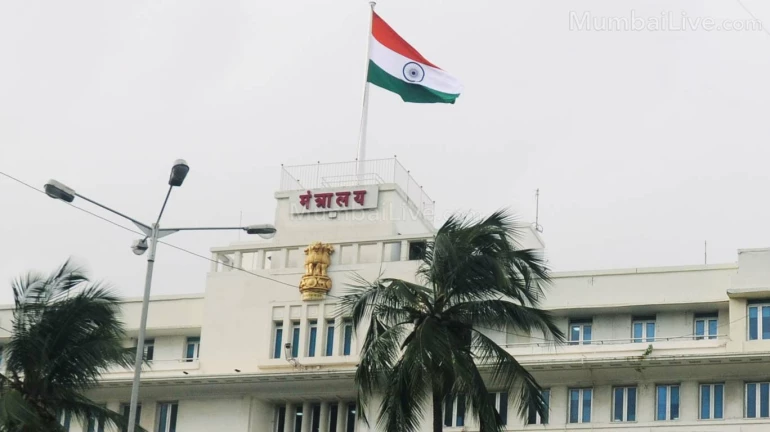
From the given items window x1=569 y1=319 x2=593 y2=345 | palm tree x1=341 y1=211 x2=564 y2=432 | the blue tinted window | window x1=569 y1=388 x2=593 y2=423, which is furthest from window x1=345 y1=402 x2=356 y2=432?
palm tree x1=341 y1=211 x2=564 y2=432

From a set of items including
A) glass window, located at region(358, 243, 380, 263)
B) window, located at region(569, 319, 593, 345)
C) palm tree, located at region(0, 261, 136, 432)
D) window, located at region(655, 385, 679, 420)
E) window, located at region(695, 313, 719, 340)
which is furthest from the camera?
glass window, located at region(358, 243, 380, 263)

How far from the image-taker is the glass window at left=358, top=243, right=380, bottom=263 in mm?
55500

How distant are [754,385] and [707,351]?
1821 millimetres

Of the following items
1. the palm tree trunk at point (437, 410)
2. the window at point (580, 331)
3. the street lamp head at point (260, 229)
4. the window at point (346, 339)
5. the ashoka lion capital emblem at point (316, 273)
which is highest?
the ashoka lion capital emblem at point (316, 273)

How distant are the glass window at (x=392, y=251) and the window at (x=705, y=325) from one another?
1027 cm

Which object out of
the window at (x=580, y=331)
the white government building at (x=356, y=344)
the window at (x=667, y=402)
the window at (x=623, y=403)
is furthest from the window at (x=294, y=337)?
the window at (x=667, y=402)

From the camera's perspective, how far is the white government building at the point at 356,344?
51344 mm

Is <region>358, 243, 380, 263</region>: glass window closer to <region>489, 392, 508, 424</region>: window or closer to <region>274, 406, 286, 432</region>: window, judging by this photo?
<region>274, 406, 286, 432</region>: window

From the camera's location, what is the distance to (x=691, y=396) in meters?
51.8

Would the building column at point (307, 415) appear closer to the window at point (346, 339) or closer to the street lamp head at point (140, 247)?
the window at point (346, 339)

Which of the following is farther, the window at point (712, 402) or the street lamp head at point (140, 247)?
the window at point (712, 402)

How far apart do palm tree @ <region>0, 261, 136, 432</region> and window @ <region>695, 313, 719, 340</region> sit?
20668mm

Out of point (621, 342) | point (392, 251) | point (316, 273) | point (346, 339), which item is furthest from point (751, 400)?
point (316, 273)

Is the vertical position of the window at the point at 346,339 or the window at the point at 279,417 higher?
the window at the point at 346,339
